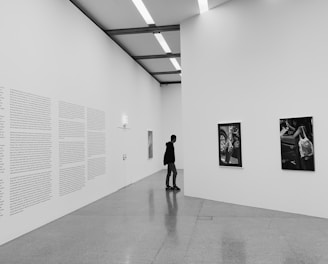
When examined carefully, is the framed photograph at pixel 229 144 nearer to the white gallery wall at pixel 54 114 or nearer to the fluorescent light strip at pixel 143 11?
the white gallery wall at pixel 54 114

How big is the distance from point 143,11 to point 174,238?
7201mm

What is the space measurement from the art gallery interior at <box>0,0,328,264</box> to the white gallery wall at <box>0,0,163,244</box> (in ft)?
0.11

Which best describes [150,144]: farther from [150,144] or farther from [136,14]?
[136,14]

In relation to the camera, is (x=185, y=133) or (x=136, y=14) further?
(x=185, y=133)

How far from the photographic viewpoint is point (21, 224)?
647 centimetres

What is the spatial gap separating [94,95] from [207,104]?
3629mm

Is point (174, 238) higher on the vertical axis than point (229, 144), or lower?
lower

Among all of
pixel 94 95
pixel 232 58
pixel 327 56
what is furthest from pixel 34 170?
pixel 327 56

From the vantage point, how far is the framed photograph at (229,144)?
9345 mm

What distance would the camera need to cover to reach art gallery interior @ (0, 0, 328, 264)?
233 inches

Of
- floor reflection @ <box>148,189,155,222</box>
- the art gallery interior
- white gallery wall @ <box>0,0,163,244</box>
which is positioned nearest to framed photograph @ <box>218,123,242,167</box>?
the art gallery interior

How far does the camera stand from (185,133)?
10.8 metres

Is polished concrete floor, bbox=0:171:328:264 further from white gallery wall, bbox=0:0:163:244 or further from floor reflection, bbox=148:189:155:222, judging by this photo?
white gallery wall, bbox=0:0:163:244

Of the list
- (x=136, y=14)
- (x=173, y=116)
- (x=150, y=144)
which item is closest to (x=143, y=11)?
(x=136, y=14)
